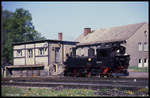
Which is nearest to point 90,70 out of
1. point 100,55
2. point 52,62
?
point 100,55

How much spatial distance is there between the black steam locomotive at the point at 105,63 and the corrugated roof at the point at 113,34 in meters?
11.1

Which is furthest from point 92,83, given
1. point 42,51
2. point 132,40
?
point 132,40

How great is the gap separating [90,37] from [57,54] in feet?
35.4

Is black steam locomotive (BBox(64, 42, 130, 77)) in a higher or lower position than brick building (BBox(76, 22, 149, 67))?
lower

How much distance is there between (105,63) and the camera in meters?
24.6

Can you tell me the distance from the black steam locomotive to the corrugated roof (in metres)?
11.1

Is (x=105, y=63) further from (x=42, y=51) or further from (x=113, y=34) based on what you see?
(x=113, y=34)

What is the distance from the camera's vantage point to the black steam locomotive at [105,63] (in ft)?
79.9

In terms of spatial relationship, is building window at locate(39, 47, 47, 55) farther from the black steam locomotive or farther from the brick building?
the brick building

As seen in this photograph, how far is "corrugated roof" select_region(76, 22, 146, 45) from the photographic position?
37.3m

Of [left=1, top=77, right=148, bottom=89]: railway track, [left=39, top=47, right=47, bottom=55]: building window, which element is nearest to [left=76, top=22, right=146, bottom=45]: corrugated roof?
[left=39, top=47, right=47, bottom=55]: building window

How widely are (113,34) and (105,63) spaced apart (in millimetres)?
15961

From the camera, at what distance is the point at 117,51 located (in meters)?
25.5

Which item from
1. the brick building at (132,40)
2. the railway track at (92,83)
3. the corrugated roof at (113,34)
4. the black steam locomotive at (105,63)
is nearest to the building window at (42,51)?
the black steam locomotive at (105,63)
